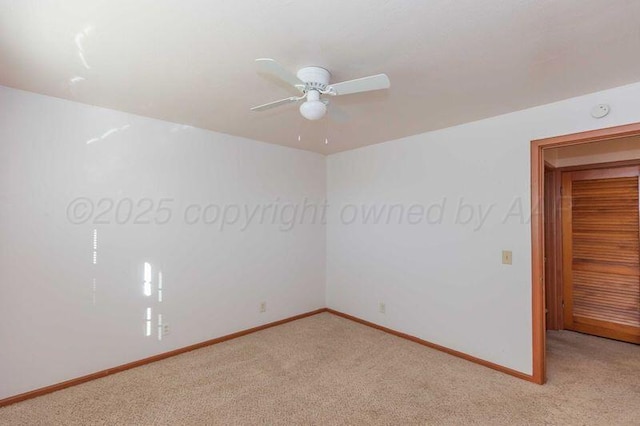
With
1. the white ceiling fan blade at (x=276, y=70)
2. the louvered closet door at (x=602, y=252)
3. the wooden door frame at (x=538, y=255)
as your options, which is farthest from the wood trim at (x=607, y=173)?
the white ceiling fan blade at (x=276, y=70)

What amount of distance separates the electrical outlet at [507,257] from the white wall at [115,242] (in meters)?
2.51

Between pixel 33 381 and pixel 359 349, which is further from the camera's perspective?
pixel 359 349

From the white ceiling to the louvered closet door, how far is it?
195cm

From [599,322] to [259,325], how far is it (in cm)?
400

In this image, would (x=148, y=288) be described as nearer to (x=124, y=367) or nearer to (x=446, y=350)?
(x=124, y=367)

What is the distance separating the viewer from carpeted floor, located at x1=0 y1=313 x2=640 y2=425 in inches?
84.7

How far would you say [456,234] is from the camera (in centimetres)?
319

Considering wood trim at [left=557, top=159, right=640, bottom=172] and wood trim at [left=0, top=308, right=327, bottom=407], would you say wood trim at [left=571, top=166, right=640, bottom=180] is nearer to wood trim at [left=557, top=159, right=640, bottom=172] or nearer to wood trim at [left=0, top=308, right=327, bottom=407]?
wood trim at [left=557, top=159, right=640, bottom=172]

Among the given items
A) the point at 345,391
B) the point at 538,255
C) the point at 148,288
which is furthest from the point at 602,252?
the point at 148,288

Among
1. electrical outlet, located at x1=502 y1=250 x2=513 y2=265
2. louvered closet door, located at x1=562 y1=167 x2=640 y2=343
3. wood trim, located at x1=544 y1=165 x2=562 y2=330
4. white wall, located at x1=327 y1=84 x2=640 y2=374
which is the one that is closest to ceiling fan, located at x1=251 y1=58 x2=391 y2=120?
white wall, located at x1=327 y1=84 x2=640 y2=374

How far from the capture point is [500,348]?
2828 millimetres

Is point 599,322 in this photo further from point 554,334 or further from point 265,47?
point 265,47

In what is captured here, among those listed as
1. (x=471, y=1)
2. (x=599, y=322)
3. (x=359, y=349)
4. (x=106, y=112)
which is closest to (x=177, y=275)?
(x=106, y=112)

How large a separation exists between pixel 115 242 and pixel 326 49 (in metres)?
2.44
